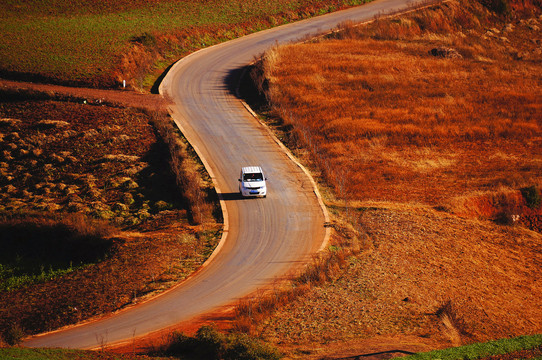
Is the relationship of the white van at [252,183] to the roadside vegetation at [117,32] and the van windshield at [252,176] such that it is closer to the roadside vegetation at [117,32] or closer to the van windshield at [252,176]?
the van windshield at [252,176]

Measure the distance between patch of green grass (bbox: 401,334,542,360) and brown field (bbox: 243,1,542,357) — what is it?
1344 mm

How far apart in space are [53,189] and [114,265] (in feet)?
36.2

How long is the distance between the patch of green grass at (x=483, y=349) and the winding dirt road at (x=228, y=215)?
872cm

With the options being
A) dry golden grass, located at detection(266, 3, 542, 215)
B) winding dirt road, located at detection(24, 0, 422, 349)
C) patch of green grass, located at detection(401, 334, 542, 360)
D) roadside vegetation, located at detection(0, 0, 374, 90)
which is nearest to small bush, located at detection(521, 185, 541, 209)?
dry golden grass, located at detection(266, 3, 542, 215)

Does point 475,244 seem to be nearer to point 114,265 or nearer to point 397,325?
point 397,325

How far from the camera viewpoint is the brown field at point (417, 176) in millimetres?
23703

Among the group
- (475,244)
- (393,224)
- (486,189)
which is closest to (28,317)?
(393,224)

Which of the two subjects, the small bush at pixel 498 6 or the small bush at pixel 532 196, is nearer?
the small bush at pixel 532 196

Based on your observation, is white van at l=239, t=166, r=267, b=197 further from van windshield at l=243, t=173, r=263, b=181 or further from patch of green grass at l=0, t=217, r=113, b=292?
patch of green grass at l=0, t=217, r=113, b=292

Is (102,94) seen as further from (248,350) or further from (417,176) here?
(248,350)

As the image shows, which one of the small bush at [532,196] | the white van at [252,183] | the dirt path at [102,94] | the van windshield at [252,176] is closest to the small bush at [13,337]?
the white van at [252,183]

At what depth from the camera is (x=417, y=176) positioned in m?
39.3

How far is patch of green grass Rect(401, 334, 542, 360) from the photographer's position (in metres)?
19.4

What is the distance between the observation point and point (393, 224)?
32.6 m
